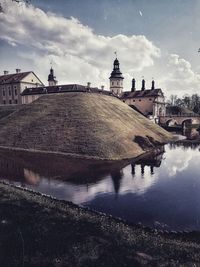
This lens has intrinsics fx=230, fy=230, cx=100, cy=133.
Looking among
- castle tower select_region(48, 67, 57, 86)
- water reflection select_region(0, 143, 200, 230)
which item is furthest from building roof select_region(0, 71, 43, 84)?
water reflection select_region(0, 143, 200, 230)

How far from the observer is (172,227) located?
50.9 ft

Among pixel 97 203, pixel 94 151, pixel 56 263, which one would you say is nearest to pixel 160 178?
pixel 97 203

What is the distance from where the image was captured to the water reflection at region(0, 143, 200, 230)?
17.6 metres

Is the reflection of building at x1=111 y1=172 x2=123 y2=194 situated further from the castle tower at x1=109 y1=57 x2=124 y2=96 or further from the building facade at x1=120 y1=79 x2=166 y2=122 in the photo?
the castle tower at x1=109 y1=57 x2=124 y2=96

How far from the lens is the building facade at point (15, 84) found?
81125 mm

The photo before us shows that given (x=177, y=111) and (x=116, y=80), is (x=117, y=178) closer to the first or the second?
(x=116, y=80)

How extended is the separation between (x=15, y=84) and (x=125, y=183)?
2737 inches

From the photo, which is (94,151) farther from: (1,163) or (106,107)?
(106,107)

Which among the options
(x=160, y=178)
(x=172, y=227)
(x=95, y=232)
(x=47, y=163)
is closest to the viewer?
(x=95, y=232)

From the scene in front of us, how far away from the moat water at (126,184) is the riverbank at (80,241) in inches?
81.8

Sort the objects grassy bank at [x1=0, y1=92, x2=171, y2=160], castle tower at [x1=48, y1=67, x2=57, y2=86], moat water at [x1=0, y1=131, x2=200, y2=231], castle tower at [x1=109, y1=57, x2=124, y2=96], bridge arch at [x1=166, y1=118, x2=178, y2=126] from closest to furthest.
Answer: moat water at [x1=0, y1=131, x2=200, y2=231] < grassy bank at [x1=0, y1=92, x2=171, y2=160] < bridge arch at [x1=166, y1=118, x2=178, y2=126] < castle tower at [x1=48, y1=67, x2=57, y2=86] < castle tower at [x1=109, y1=57, x2=124, y2=96]

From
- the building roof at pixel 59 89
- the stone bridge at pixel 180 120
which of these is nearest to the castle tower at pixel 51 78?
the building roof at pixel 59 89

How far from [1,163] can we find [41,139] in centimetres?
1226

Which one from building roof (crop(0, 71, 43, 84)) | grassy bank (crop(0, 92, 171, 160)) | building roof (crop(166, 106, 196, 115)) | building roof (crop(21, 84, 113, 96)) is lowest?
grassy bank (crop(0, 92, 171, 160))
